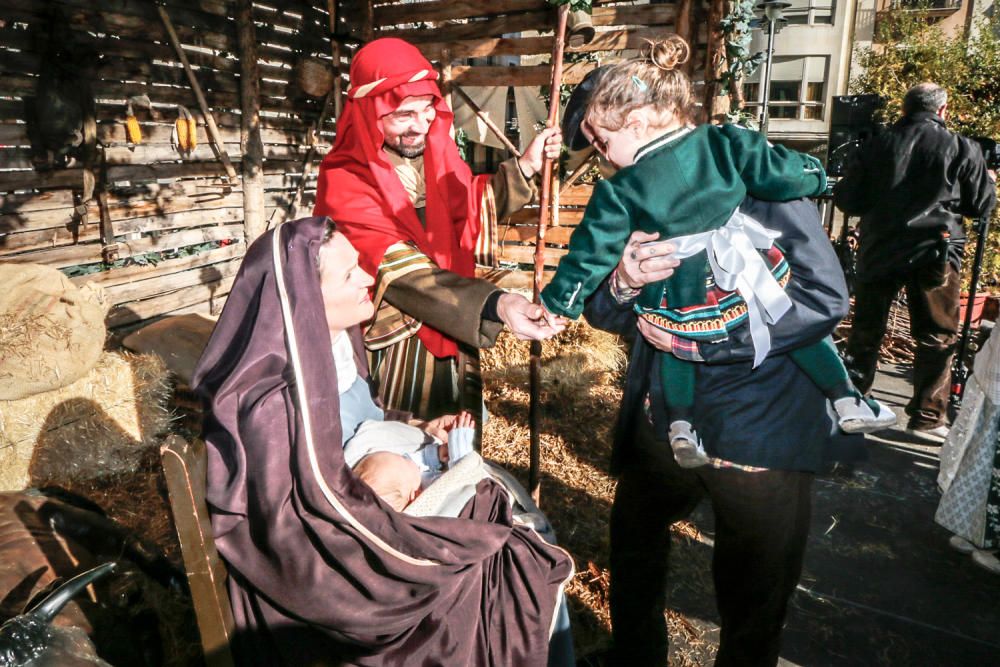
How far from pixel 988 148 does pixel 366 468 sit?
5.63 metres

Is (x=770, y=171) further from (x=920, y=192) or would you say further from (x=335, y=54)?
(x=335, y=54)

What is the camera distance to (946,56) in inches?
615

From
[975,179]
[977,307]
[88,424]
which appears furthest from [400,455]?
[977,307]

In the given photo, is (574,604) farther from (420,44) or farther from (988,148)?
(420,44)

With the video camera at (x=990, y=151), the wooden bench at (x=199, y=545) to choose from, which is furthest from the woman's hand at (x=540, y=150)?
the video camera at (x=990, y=151)

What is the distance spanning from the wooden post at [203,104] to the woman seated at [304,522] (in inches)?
215

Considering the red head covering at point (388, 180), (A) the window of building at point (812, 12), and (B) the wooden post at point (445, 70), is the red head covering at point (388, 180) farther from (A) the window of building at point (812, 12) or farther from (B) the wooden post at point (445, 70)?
(A) the window of building at point (812, 12)

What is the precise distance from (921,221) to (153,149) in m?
6.68

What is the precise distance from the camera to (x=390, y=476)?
197 centimetres

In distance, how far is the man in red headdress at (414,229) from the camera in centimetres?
260

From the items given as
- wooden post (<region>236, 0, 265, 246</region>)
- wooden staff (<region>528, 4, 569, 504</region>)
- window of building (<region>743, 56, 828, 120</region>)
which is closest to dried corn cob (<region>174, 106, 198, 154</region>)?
wooden post (<region>236, 0, 265, 246</region>)

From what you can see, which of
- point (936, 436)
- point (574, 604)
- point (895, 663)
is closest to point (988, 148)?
point (936, 436)

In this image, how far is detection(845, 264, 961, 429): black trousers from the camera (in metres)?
5.11

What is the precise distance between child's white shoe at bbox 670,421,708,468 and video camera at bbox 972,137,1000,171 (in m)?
4.63
